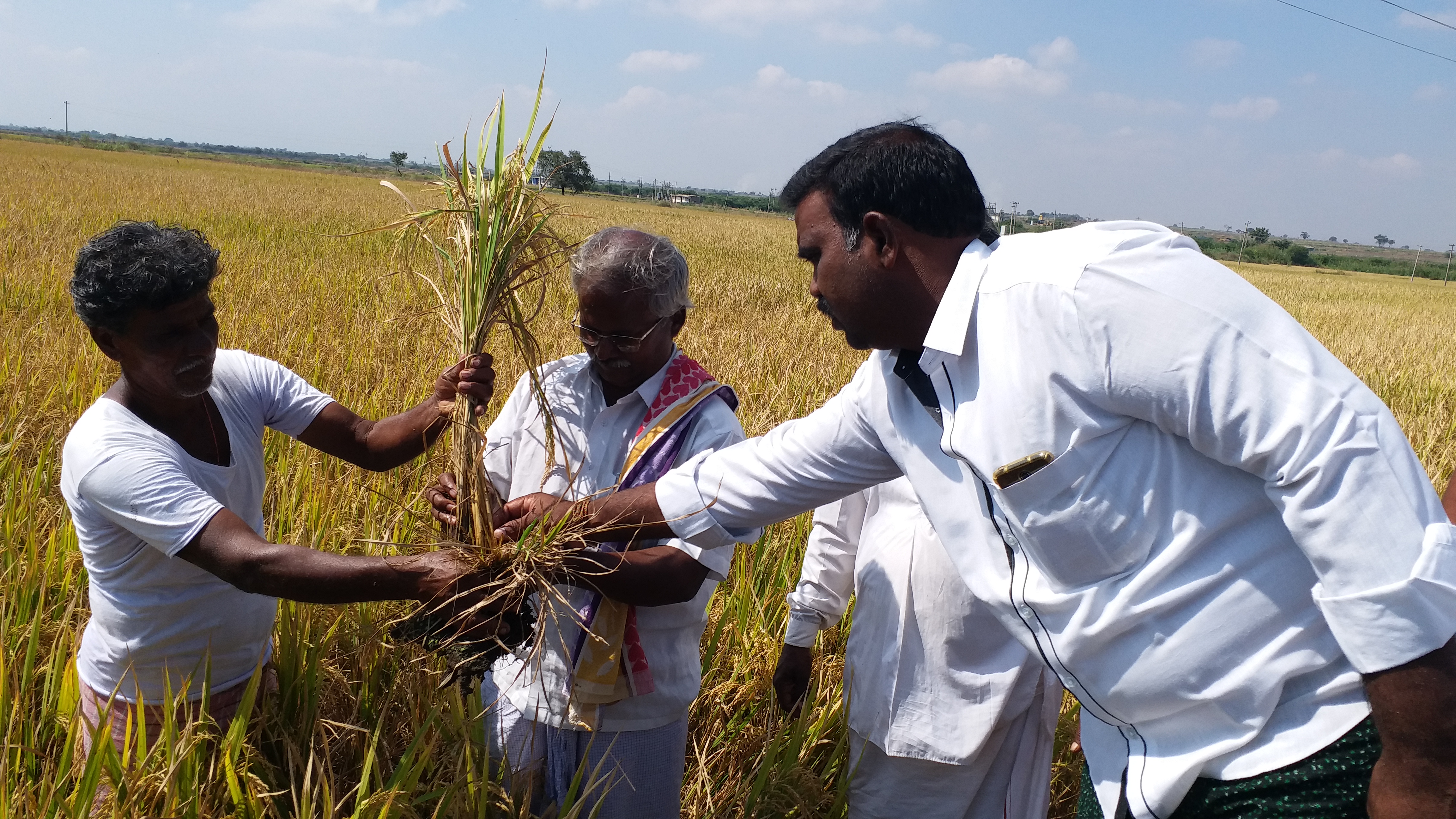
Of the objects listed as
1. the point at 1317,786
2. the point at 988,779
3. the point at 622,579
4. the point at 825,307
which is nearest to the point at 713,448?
the point at 622,579

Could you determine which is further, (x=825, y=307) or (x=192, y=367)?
(x=192, y=367)

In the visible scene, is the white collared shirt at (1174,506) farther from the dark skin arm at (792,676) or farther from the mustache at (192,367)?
the mustache at (192,367)

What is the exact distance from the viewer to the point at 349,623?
2414mm

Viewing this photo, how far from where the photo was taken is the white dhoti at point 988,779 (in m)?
1.93

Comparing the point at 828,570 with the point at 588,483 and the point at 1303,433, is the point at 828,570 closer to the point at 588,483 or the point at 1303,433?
the point at 588,483

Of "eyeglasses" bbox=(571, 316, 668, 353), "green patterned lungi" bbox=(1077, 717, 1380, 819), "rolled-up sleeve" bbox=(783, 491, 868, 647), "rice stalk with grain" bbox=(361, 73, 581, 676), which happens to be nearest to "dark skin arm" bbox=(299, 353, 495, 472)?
"rice stalk with grain" bbox=(361, 73, 581, 676)

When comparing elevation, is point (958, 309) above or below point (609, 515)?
above

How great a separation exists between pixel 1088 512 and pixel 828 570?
1009 mm

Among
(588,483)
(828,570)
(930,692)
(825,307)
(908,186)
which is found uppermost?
(908,186)

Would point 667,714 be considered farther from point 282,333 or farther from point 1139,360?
point 282,333

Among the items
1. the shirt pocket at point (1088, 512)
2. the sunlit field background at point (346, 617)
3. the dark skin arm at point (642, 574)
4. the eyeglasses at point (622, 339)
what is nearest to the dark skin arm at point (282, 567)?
the sunlit field background at point (346, 617)

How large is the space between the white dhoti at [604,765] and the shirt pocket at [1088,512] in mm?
1019

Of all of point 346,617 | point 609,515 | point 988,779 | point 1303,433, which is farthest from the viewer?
point 346,617

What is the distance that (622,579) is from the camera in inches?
69.3
